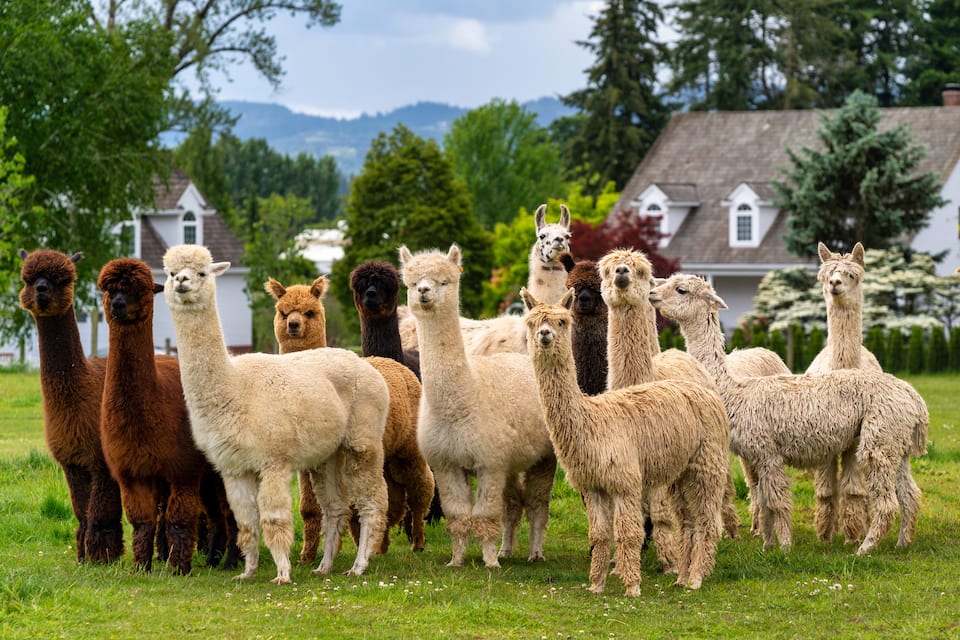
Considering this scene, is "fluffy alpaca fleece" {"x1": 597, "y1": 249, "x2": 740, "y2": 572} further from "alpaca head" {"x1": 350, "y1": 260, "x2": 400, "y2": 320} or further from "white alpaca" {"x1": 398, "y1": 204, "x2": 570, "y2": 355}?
"white alpaca" {"x1": 398, "y1": 204, "x2": 570, "y2": 355}

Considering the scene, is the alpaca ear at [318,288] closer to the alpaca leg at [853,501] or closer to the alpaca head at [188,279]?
the alpaca head at [188,279]

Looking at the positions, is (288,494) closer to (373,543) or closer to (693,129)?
(373,543)

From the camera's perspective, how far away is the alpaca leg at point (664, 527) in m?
9.73

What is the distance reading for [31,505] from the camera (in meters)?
11.9

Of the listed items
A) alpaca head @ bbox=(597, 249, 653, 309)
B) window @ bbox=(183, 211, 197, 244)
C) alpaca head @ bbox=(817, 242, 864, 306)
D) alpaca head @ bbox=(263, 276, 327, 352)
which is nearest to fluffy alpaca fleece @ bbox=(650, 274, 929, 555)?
alpaca head @ bbox=(597, 249, 653, 309)

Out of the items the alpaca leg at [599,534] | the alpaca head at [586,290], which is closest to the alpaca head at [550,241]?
the alpaca head at [586,290]

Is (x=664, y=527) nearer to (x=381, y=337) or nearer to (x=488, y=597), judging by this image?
(x=488, y=597)

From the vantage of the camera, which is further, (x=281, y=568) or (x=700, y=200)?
(x=700, y=200)

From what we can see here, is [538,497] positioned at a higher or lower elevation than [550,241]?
lower

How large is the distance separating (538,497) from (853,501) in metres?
2.49

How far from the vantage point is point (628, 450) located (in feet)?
29.5

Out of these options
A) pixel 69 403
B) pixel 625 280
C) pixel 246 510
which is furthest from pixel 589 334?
pixel 69 403

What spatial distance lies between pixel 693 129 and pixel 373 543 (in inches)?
1433

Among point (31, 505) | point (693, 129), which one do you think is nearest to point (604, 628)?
point (31, 505)
